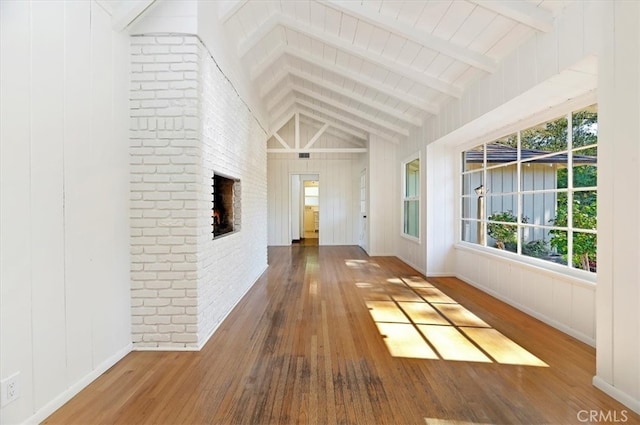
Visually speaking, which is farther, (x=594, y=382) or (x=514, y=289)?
(x=514, y=289)

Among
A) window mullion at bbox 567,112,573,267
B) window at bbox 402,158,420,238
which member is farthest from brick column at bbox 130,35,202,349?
window at bbox 402,158,420,238

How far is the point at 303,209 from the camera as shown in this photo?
1185 cm

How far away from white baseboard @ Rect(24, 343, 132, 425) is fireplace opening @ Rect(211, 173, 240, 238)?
145 centimetres

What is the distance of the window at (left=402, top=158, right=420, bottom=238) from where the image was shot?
19.9 ft

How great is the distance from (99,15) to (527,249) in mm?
4445

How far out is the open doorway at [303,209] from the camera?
10.3m

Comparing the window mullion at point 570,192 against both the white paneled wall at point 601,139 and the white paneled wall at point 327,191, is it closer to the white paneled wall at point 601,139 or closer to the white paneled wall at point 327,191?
the white paneled wall at point 601,139

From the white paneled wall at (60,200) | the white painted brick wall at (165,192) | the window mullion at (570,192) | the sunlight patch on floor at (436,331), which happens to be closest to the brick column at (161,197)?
the white painted brick wall at (165,192)

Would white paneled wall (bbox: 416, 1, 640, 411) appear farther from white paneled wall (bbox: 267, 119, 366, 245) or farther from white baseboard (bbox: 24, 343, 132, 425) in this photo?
white paneled wall (bbox: 267, 119, 366, 245)

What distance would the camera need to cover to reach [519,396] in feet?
6.48

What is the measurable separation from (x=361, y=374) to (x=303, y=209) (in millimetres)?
9725

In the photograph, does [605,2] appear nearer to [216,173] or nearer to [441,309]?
[441,309]

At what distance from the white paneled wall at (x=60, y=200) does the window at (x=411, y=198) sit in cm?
483

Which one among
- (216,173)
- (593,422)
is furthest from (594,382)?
(216,173)
